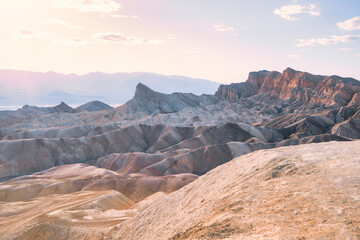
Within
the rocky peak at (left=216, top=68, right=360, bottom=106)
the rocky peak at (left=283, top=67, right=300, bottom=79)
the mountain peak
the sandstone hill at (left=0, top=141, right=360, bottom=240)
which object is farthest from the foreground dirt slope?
the rocky peak at (left=283, top=67, right=300, bottom=79)

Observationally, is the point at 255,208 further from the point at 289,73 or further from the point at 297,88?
the point at 289,73

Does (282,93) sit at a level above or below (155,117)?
above

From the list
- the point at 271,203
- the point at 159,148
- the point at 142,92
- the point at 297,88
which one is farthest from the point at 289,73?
the point at 271,203

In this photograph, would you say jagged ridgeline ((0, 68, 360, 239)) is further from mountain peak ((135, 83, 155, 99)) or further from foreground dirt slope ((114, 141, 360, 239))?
mountain peak ((135, 83, 155, 99))

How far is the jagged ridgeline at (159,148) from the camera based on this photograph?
13195 mm

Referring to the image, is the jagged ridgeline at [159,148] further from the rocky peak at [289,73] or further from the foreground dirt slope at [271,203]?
the rocky peak at [289,73]

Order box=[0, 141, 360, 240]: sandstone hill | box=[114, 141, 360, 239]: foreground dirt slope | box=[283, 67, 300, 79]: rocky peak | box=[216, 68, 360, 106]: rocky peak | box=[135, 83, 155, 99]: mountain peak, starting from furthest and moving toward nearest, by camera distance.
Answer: box=[135, 83, 155, 99]: mountain peak, box=[283, 67, 300, 79]: rocky peak, box=[216, 68, 360, 106]: rocky peak, box=[0, 141, 360, 240]: sandstone hill, box=[114, 141, 360, 239]: foreground dirt slope

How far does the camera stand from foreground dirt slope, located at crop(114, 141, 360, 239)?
6.09 m

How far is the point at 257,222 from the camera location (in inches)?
271

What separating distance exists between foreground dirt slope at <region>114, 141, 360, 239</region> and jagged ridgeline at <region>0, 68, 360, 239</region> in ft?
0.33

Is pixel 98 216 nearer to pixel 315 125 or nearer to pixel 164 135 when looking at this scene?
pixel 164 135

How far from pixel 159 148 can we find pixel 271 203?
50.7m

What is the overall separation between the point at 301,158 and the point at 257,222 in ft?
14.0

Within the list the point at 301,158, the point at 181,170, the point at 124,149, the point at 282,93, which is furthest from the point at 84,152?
the point at 282,93
